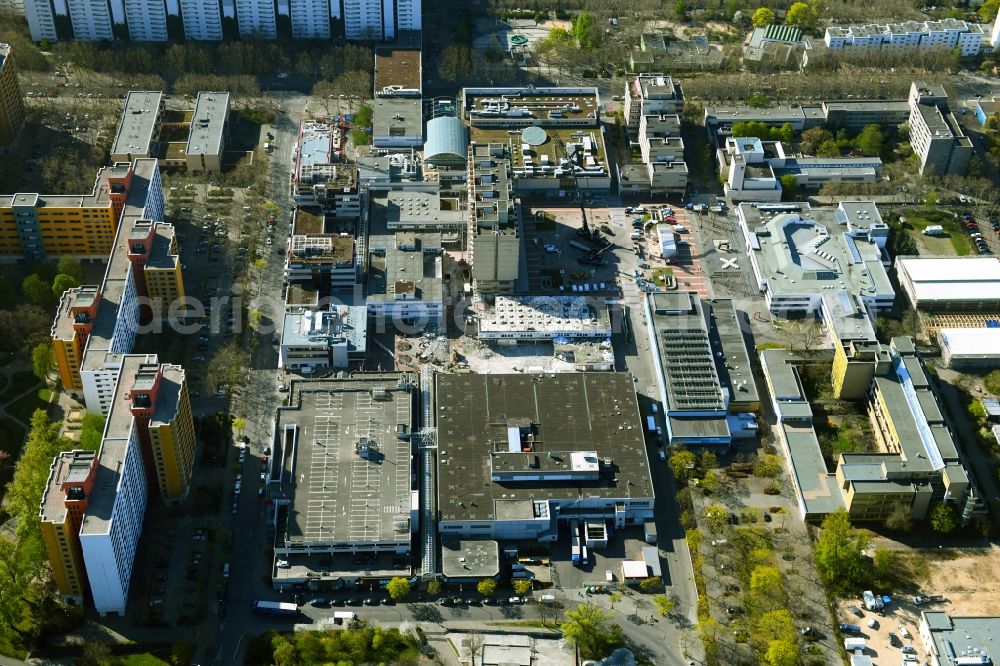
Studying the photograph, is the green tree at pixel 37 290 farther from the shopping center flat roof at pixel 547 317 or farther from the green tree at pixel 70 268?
the shopping center flat roof at pixel 547 317

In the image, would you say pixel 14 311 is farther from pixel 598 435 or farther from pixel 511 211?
pixel 598 435

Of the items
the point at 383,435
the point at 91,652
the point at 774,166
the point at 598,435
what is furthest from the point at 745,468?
the point at 91,652

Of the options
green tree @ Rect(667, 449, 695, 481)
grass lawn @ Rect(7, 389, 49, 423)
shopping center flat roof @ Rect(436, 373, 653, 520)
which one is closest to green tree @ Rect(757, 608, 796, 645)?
shopping center flat roof @ Rect(436, 373, 653, 520)

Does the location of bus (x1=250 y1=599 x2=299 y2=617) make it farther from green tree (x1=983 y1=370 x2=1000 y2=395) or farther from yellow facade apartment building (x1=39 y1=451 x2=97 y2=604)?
green tree (x1=983 y1=370 x2=1000 y2=395)

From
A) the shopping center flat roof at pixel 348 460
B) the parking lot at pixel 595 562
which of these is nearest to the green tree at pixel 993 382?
the parking lot at pixel 595 562

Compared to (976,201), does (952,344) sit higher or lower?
lower

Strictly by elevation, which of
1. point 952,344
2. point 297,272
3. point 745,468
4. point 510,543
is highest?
point 297,272
